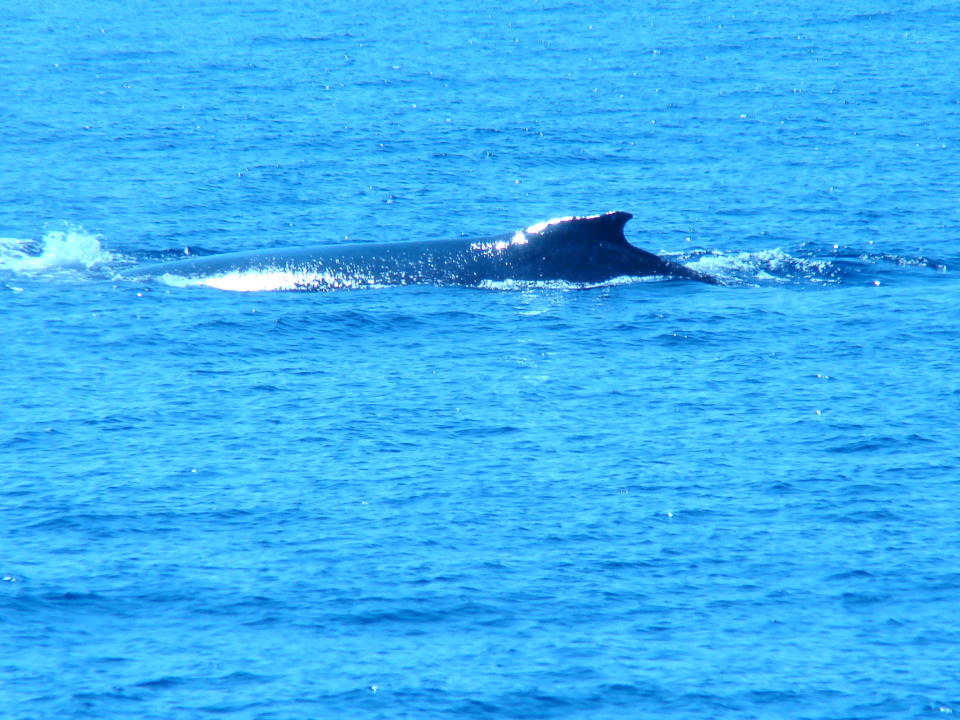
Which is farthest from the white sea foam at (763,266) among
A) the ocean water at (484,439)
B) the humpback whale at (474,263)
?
the humpback whale at (474,263)

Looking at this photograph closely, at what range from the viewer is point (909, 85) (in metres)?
41.6

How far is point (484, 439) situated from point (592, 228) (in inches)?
267

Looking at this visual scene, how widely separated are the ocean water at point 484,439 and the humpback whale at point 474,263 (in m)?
0.47

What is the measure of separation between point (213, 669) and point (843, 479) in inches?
273

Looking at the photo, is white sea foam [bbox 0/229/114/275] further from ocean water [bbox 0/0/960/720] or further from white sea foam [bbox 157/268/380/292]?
white sea foam [bbox 157/268/380/292]

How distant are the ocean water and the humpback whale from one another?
1.54ft

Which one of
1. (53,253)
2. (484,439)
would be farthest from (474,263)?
(53,253)

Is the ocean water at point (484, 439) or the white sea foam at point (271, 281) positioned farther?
the white sea foam at point (271, 281)

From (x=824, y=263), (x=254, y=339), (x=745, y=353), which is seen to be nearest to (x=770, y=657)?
(x=745, y=353)

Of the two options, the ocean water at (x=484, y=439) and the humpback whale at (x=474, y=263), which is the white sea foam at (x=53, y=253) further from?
the humpback whale at (x=474, y=263)

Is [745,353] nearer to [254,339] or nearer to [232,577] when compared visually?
[254,339]

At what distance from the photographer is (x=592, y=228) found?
71.2ft

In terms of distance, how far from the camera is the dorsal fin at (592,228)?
21.5 metres

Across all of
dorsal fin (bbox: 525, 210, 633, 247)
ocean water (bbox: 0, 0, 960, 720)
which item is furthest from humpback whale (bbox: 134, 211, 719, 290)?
ocean water (bbox: 0, 0, 960, 720)
